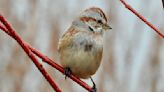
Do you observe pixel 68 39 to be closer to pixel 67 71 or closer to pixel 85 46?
pixel 85 46

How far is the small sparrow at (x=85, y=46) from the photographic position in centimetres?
256

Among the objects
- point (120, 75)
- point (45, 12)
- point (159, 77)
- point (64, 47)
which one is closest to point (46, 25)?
point (45, 12)

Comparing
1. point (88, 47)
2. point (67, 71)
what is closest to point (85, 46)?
point (88, 47)

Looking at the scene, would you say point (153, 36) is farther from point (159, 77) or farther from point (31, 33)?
point (31, 33)

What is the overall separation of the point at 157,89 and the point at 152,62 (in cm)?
30

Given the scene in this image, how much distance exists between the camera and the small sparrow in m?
2.56

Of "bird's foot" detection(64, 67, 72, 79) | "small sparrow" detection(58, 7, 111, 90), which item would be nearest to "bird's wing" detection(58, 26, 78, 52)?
"small sparrow" detection(58, 7, 111, 90)

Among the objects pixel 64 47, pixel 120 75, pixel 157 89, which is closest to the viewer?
pixel 64 47

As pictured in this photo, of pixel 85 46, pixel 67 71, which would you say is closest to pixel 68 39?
pixel 85 46

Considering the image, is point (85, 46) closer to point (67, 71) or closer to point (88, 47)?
point (88, 47)

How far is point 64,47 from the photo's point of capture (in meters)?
2.62

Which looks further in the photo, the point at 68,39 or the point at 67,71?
the point at 68,39

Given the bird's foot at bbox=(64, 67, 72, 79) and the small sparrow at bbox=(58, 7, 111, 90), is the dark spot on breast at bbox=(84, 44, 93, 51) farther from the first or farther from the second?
the bird's foot at bbox=(64, 67, 72, 79)

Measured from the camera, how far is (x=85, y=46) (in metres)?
2.57
